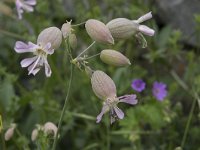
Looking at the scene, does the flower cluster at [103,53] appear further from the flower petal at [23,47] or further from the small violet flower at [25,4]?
the small violet flower at [25,4]

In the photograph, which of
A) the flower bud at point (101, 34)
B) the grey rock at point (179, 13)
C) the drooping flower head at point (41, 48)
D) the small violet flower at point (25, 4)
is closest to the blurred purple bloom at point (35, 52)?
the drooping flower head at point (41, 48)

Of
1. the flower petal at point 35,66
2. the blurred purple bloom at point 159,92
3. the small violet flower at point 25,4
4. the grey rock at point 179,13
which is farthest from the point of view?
the grey rock at point 179,13

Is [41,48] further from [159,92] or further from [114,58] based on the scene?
[159,92]

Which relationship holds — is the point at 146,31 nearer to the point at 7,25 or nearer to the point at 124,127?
the point at 124,127

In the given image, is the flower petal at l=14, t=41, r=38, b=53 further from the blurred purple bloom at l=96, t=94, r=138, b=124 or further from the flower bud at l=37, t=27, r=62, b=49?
the blurred purple bloom at l=96, t=94, r=138, b=124

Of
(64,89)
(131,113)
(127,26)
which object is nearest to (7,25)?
(64,89)

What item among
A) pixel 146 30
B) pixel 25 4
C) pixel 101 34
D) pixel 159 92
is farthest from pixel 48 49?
pixel 159 92
